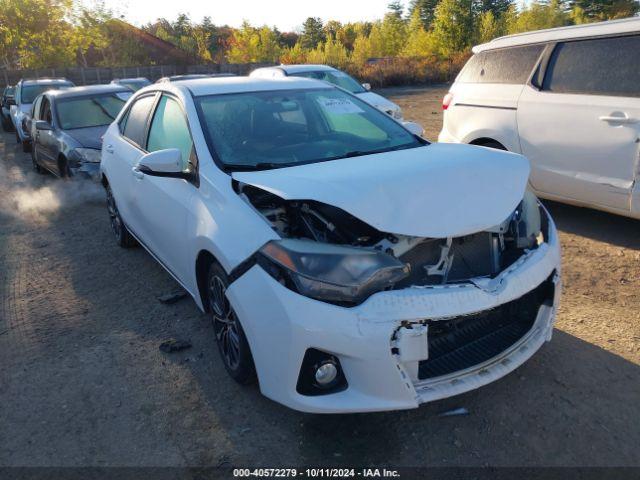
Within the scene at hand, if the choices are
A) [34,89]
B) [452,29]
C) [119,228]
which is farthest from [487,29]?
[119,228]

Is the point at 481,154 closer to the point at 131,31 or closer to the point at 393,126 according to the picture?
the point at 393,126

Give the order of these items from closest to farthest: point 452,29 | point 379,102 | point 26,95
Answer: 1. point 379,102
2. point 26,95
3. point 452,29

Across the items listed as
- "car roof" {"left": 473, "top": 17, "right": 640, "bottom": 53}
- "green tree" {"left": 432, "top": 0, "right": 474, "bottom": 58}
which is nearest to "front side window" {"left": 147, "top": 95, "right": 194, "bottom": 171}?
"car roof" {"left": 473, "top": 17, "right": 640, "bottom": 53}

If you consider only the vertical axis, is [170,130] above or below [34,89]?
below

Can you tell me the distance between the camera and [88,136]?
809cm

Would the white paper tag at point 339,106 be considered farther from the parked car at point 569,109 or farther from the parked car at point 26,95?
the parked car at point 26,95

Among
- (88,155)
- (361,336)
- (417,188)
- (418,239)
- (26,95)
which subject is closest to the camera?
(361,336)

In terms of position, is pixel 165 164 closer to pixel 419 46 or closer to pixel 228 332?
pixel 228 332

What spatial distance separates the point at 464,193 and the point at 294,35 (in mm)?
84175

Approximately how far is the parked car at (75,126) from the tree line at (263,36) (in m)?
26.3

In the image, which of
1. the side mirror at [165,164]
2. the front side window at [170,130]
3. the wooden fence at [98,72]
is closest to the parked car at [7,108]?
the wooden fence at [98,72]

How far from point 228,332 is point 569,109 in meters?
3.93

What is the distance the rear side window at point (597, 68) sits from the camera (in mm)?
4680

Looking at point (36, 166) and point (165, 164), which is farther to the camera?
point (36, 166)
